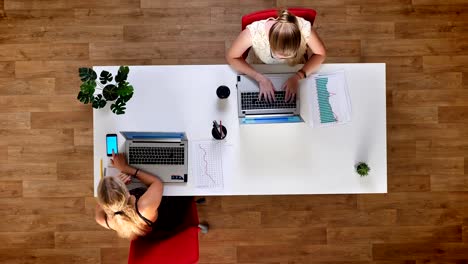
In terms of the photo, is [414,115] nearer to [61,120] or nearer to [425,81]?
[425,81]

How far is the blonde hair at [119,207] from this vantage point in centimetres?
198

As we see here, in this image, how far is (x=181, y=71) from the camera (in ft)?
7.71

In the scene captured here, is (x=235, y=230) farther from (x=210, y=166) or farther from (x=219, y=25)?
(x=219, y=25)

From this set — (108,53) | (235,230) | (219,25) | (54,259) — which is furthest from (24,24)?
(235,230)

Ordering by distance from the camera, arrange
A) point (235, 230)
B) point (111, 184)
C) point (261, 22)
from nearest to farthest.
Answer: point (111, 184), point (261, 22), point (235, 230)

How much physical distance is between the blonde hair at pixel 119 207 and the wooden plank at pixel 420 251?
2.05 metres

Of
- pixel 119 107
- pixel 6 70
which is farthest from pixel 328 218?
pixel 6 70

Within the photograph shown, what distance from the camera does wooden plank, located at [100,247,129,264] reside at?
319 cm

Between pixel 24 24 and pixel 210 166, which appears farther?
pixel 24 24

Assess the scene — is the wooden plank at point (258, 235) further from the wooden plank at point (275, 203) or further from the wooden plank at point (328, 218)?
the wooden plank at point (275, 203)

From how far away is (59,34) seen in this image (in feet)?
10.5

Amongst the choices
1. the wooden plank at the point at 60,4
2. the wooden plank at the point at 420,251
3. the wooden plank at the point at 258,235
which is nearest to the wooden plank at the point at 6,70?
the wooden plank at the point at 60,4

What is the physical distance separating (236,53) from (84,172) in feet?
5.53

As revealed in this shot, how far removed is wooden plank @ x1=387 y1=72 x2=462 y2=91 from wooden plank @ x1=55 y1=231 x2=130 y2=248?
2.57 meters
